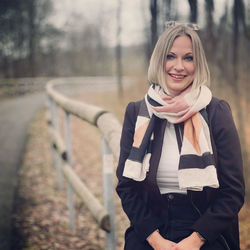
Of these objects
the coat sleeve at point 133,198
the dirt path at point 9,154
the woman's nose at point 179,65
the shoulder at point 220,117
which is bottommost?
the dirt path at point 9,154

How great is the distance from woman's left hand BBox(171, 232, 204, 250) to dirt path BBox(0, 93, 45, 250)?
90.2 inches

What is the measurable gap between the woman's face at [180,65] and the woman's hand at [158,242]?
840mm

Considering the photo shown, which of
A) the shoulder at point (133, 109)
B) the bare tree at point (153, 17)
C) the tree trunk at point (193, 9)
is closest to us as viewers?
the shoulder at point (133, 109)

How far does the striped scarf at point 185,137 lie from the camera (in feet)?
5.16

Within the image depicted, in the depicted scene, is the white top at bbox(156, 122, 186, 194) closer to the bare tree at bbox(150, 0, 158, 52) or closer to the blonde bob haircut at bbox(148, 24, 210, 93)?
the blonde bob haircut at bbox(148, 24, 210, 93)

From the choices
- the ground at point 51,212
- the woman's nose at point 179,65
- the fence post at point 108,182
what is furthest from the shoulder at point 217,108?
the ground at point 51,212

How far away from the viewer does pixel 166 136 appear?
1749 millimetres

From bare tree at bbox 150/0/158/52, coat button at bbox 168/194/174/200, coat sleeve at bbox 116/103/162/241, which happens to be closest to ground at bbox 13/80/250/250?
coat sleeve at bbox 116/103/162/241

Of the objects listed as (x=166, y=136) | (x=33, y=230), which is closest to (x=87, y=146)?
(x=33, y=230)

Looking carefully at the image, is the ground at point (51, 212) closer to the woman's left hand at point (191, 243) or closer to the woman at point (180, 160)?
the woman at point (180, 160)

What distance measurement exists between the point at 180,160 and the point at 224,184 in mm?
278

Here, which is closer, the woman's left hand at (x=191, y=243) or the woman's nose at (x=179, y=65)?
the woman's left hand at (x=191, y=243)

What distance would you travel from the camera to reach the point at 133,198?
178cm

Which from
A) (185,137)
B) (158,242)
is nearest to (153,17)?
(185,137)
